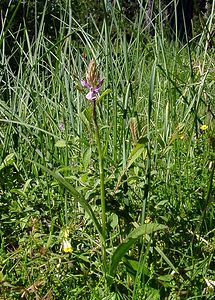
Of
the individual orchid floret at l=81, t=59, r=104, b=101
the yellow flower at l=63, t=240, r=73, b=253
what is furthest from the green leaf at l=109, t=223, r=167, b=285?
the individual orchid floret at l=81, t=59, r=104, b=101

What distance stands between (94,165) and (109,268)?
332mm

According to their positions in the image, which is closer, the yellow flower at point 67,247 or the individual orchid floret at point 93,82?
the individual orchid floret at point 93,82

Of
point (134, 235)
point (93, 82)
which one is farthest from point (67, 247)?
point (93, 82)

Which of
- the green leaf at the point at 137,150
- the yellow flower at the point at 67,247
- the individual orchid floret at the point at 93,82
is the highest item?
the individual orchid floret at the point at 93,82

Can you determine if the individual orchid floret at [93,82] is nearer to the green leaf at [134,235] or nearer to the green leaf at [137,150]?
the green leaf at [137,150]

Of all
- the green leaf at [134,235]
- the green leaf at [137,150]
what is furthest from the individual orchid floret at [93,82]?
the green leaf at [134,235]

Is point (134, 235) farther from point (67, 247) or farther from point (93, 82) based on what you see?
point (93, 82)

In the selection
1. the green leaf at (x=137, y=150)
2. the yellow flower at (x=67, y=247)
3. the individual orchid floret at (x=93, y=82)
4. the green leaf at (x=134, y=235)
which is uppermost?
the individual orchid floret at (x=93, y=82)

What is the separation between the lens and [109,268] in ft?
3.47

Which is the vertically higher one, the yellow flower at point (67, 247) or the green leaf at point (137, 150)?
the green leaf at point (137, 150)

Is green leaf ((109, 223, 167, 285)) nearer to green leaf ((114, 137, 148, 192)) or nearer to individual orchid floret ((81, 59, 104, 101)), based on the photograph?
green leaf ((114, 137, 148, 192))

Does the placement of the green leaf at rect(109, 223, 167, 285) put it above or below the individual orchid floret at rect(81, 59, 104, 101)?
below

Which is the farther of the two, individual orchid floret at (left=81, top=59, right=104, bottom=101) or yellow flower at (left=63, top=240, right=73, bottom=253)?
yellow flower at (left=63, top=240, right=73, bottom=253)

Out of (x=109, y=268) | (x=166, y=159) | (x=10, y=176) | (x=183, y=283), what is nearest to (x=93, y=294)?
(x=109, y=268)
